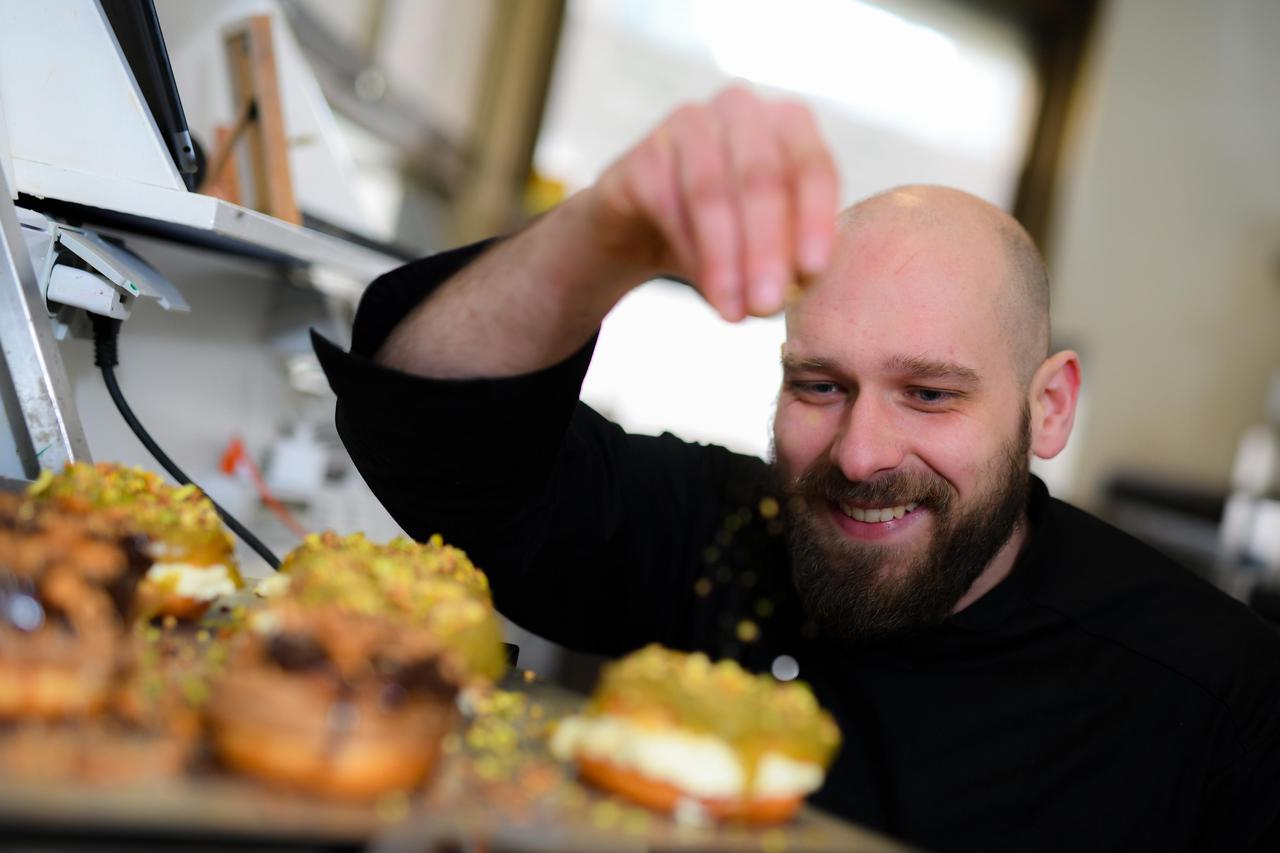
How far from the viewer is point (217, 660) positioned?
2.11 ft

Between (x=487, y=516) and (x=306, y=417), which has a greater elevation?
(x=487, y=516)

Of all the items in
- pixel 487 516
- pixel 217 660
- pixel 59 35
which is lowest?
pixel 487 516

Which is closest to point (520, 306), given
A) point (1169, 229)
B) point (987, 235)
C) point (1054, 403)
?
point (987, 235)

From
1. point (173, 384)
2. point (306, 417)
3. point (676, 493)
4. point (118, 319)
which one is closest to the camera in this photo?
point (118, 319)

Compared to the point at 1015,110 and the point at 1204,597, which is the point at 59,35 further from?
the point at 1015,110

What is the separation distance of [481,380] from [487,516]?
243 millimetres

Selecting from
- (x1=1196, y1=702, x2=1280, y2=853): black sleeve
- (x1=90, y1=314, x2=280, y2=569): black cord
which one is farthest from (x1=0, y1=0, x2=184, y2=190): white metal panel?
(x1=1196, y1=702, x2=1280, y2=853): black sleeve

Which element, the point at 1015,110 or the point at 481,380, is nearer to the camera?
the point at 481,380

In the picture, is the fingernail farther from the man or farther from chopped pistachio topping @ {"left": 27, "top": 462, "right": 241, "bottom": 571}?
chopped pistachio topping @ {"left": 27, "top": 462, "right": 241, "bottom": 571}

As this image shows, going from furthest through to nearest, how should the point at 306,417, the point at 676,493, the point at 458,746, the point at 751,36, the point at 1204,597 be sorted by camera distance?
the point at 751,36, the point at 306,417, the point at 676,493, the point at 1204,597, the point at 458,746

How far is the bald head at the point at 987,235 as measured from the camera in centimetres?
137

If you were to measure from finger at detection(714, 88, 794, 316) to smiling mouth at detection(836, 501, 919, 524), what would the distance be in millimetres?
670

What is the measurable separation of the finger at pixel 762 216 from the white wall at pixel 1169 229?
4.42 m

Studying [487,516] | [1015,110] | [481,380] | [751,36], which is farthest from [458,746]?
[1015,110]
